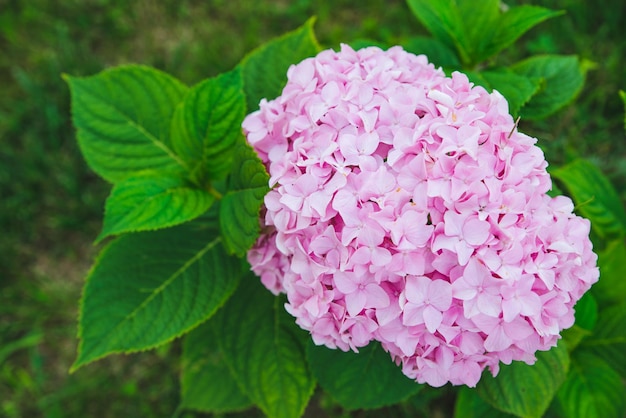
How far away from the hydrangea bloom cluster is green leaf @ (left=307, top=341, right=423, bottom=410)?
0.32 metres

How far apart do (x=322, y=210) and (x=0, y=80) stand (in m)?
2.31

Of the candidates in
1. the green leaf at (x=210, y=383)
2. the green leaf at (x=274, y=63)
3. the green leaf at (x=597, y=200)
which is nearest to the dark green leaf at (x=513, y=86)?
the green leaf at (x=597, y=200)

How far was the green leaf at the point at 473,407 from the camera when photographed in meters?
1.75

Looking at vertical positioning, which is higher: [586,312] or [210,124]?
[210,124]

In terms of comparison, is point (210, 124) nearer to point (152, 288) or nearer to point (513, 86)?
point (152, 288)

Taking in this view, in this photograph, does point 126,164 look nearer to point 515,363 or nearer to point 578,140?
point 515,363

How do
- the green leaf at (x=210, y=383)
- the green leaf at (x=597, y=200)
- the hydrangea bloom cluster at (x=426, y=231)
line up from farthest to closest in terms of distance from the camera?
1. the green leaf at (x=210, y=383)
2. the green leaf at (x=597, y=200)
3. the hydrangea bloom cluster at (x=426, y=231)

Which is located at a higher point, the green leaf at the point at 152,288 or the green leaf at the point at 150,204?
the green leaf at the point at 150,204

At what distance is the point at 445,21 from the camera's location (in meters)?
1.59

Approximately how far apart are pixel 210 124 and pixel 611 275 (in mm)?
1178

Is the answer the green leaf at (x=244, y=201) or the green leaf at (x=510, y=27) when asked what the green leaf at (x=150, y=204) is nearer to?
the green leaf at (x=244, y=201)

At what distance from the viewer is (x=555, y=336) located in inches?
46.1

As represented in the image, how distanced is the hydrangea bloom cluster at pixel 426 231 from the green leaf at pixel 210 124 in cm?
24

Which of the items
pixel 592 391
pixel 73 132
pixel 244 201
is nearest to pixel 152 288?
pixel 244 201
